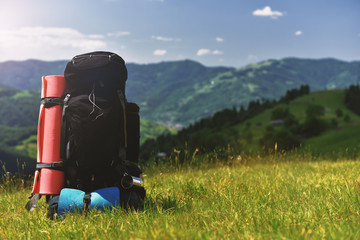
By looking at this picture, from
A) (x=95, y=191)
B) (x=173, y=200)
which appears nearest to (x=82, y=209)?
(x=95, y=191)

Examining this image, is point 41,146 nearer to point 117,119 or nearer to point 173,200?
point 117,119

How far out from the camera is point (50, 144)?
384 cm

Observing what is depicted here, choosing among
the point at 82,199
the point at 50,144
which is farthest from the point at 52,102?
the point at 82,199

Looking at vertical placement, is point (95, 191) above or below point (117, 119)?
below

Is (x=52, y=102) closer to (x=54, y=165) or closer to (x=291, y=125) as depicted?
(x=54, y=165)

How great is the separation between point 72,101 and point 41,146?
0.78m

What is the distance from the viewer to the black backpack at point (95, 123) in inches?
141

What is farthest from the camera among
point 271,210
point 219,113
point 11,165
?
point 219,113

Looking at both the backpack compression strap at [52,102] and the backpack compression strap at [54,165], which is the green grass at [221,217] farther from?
the backpack compression strap at [52,102]

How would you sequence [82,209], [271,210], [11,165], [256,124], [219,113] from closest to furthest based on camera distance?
[271,210], [82,209], [11,165], [256,124], [219,113]

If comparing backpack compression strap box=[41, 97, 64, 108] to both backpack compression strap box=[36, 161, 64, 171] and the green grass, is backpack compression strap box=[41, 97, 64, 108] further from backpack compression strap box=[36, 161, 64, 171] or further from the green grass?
the green grass

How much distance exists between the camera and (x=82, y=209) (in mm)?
3545

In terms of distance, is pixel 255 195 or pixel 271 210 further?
pixel 255 195

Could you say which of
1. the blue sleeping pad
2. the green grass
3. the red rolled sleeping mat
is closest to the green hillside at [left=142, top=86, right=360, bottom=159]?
the green grass
